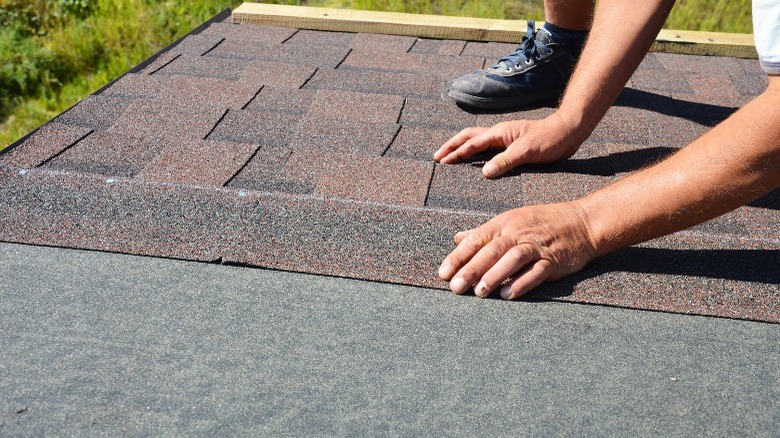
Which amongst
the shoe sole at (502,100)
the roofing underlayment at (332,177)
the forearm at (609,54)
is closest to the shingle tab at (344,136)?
the roofing underlayment at (332,177)

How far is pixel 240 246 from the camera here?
1658 mm

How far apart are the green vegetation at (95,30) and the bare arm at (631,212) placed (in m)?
2.43

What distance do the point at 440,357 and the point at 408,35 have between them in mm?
2052

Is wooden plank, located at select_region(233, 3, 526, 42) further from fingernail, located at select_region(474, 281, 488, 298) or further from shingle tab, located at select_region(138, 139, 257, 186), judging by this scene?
fingernail, located at select_region(474, 281, 488, 298)

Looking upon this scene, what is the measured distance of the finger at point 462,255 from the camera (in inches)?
62.4

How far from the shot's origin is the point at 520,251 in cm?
155

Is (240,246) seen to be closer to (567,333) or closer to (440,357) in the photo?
(440,357)

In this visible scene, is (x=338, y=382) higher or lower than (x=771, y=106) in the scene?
lower

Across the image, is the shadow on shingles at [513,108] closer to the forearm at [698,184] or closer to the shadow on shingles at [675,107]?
the shadow on shingles at [675,107]

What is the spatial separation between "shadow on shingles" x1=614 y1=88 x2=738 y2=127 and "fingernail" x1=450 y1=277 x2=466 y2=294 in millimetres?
1259

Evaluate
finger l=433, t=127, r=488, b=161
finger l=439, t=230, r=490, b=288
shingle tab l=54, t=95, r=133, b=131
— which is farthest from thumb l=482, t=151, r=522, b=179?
shingle tab l=54, t=95, r=133, b=131

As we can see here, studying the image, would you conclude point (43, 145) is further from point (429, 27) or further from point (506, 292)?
point (429, 27)

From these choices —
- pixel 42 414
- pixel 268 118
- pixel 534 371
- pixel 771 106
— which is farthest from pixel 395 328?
pixel 268 118

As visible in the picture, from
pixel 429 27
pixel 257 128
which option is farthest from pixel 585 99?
pixel 429 27
